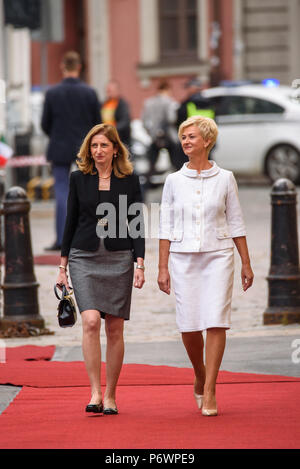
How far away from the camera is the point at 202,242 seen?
6867mm

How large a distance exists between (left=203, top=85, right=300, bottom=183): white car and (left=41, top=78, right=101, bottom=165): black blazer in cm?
811

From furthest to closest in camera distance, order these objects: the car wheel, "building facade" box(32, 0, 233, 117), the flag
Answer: "building facade" box(32, 0, 233, 117), the car wheel, the flag

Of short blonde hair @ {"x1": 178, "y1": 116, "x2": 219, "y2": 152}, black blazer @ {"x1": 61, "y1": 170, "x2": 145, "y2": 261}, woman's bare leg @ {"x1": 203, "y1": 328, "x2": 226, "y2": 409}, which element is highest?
short blonde hair @ {"x1": 178, "y1": 116, "x2": 219, "y2": 152}

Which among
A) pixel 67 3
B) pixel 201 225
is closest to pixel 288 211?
pixel 201 225

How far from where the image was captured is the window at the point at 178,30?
3192cm

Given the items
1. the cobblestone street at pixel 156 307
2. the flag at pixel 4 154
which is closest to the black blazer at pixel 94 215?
the cobblestone street at pixel 156 307

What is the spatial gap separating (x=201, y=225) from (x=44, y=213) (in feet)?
40.8

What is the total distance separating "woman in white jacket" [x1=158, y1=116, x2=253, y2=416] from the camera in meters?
6.86

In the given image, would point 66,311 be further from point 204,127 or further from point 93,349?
point 204,127

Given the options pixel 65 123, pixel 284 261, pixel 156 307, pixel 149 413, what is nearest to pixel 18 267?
pixel 156 307

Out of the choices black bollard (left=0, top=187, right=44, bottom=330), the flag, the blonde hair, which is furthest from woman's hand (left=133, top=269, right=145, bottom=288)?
the flag

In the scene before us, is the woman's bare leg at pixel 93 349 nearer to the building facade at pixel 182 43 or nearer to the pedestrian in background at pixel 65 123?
the pedestrian in background at pixel 65 123

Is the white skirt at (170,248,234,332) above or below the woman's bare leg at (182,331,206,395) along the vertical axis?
above

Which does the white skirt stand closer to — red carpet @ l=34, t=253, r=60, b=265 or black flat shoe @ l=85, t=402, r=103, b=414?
black flat shoe @ l=85, t=402, r=103, b=414
